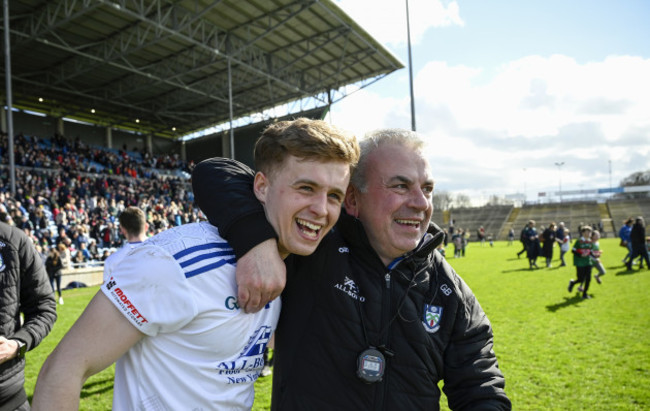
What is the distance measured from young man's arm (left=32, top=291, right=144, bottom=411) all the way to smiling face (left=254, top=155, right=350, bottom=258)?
2.13ft

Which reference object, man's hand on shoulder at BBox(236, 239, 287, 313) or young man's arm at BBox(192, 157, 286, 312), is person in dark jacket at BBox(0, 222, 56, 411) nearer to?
young man's arm at BBox(192, 157, 286, 312)

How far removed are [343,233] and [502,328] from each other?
704 centimetres

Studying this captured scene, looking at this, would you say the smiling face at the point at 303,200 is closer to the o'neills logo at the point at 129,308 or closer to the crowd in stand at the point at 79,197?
the o'neills logo at the point at 129,308

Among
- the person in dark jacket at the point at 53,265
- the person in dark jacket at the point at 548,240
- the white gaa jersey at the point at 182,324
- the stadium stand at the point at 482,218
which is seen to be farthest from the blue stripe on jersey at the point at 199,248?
the stadium stand at the point at 482,218

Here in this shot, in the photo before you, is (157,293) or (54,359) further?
(157,293)

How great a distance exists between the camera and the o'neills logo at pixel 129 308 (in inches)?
51.2

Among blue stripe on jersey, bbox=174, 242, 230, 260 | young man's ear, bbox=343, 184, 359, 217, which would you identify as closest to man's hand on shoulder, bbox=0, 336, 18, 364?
blue stripe on jersey, bbox=174, 242, 230, 260

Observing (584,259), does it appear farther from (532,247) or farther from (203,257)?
(203,257)

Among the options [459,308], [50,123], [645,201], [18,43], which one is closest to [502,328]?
[459,308]

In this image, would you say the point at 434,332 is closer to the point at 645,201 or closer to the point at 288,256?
the point at 288,256

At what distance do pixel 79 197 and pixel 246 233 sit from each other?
932 inches

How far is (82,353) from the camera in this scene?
124 centimetres

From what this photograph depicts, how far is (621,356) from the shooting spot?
6.12m

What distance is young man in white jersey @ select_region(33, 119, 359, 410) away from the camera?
1276 millimetres
